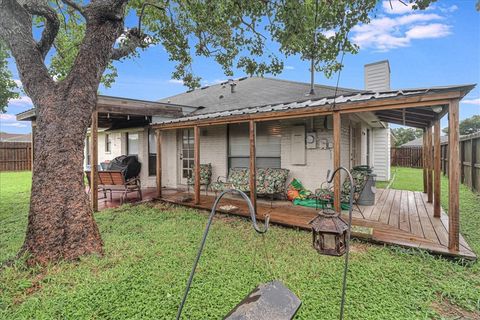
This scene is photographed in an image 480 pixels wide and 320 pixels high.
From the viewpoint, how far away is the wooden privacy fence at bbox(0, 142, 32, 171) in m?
16.0

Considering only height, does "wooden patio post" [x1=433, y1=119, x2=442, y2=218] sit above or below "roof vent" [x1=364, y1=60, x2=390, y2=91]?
below

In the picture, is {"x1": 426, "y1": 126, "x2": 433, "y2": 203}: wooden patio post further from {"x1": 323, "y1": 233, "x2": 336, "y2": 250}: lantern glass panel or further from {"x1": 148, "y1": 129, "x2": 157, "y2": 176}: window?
{"x1": 148, "y1": 129, "x2": 157, "y2": 176}: window

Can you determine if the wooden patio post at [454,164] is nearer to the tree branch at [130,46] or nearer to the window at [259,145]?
the window at [259,145]

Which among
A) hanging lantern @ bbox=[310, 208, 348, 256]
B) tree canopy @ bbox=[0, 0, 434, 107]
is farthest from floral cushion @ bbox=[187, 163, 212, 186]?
hanging lantern @ bbox=[310, 208, 348, 256]

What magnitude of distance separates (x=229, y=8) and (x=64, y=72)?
6.21 m

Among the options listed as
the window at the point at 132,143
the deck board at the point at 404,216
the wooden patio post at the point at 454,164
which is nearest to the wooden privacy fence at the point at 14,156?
the window at the point at 132,143

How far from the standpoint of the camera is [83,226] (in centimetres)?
346

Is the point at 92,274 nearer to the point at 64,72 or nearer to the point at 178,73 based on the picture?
the point at 178,73

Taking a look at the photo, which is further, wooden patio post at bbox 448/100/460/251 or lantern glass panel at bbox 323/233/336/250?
wooden patio post at bbox 448/100/460/251

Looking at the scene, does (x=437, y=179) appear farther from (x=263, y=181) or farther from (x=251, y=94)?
(x=251, y=94)

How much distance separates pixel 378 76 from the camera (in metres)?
9.55

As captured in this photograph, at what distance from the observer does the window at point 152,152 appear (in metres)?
8.97

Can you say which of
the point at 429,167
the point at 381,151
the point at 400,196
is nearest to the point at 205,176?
the point at 400,196

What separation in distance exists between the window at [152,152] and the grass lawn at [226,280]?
507 cm
